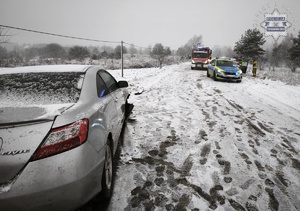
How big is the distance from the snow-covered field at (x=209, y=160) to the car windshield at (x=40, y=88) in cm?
149

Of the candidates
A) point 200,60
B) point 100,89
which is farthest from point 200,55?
point 100,89

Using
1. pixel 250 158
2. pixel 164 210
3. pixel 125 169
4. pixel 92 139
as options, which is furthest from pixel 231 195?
pixel 92 139

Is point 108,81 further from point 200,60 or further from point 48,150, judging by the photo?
point 200,60

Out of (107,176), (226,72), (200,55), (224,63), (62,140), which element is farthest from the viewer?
(200,55)

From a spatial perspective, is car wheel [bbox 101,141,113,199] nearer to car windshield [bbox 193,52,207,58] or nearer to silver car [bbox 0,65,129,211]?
silver car [bbox 0,65,129,211]

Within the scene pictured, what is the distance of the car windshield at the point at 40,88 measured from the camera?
215cm

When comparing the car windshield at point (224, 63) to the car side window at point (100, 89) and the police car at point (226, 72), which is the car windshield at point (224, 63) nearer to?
the police car at point (226, 72)

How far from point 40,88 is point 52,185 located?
4.08 feet

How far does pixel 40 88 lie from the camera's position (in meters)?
2.41

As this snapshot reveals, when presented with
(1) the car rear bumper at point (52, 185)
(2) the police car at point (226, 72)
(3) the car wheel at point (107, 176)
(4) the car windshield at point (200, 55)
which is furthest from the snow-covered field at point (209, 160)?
(4) the car windshield at point (200, 55)

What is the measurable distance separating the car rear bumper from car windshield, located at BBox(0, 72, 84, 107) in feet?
2.24

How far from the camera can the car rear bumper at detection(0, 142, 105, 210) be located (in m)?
1.61

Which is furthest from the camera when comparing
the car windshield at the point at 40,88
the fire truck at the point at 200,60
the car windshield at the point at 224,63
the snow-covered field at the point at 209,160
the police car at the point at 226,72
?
the fire truck at the point at 200,60

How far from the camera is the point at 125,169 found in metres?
3.40
